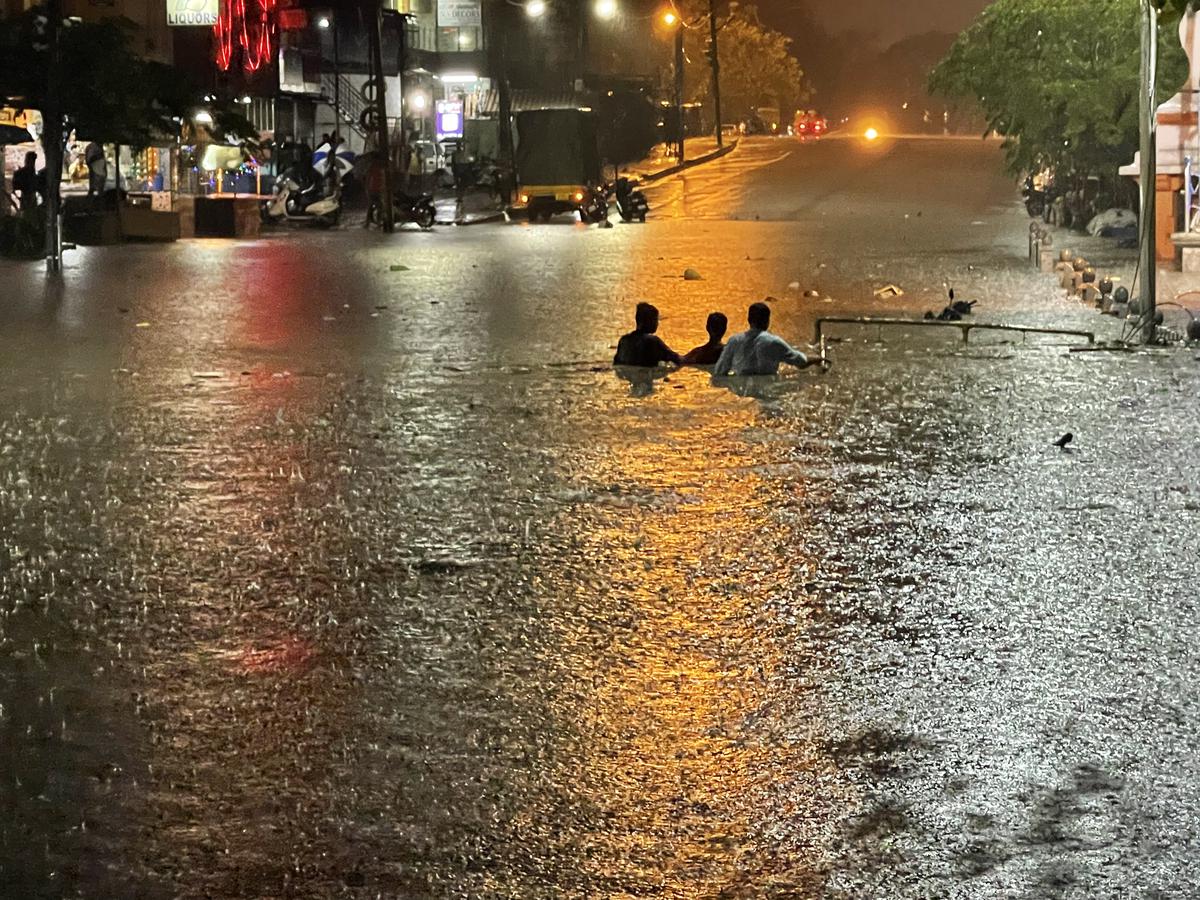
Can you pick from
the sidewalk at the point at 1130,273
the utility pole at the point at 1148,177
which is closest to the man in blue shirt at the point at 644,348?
the utility pole at the point at 1148,177

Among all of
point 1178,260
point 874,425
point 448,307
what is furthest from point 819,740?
point 1178,260

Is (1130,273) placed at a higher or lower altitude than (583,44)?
lower

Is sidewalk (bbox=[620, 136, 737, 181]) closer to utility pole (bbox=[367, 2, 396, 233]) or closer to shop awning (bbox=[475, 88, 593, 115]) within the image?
shop awning (bbox=[475, 88, 593, 115])

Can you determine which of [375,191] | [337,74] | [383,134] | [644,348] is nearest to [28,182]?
[383,134]

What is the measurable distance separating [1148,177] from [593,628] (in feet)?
38.9

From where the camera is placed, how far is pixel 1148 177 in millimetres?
17375

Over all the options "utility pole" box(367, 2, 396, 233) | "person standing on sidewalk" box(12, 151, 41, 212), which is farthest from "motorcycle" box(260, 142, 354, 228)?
"person standing on sidewalk" box(12, 151, 41, 212)

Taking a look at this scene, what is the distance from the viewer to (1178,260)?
27.0 m

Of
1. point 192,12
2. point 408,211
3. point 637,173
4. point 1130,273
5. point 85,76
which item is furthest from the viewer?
point 637,173

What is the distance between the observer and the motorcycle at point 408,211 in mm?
41875

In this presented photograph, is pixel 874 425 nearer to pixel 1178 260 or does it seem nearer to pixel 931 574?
pixel 931 574

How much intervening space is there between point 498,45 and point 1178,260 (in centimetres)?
5692

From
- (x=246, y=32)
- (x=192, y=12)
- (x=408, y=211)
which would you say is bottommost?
(x=408, y=211)

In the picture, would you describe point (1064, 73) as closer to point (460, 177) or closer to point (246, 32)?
point (460, 177)
